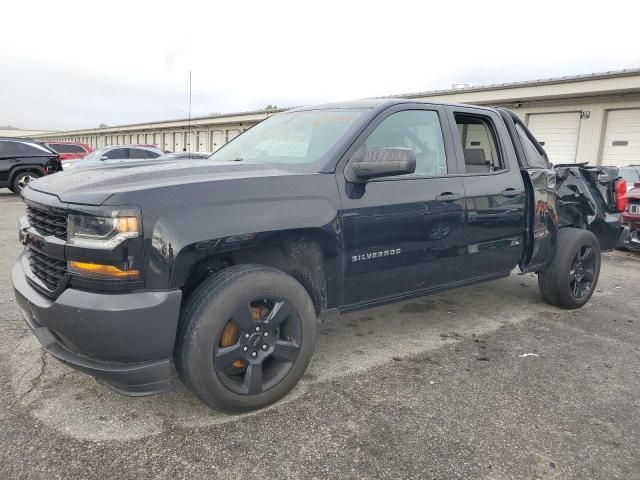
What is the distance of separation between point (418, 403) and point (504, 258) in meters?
1.70

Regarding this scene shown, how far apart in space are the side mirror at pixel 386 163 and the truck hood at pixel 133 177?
0.43 m

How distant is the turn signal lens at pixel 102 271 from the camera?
225 centimetres

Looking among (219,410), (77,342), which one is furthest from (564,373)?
(77,342)

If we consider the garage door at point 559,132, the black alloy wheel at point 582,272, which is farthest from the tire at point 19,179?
the garage door at point 559,132

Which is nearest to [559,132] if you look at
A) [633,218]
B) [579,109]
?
[579,109]

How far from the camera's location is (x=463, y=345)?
3.80 meters

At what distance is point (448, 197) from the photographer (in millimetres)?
3484

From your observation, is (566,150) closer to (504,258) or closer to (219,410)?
(504,258)

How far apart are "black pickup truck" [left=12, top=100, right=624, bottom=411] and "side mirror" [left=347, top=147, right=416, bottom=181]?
0.4 inches

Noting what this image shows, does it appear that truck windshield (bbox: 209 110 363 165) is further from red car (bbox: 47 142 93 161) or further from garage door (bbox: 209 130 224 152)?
garage door (bbox: 209 130 224 152)

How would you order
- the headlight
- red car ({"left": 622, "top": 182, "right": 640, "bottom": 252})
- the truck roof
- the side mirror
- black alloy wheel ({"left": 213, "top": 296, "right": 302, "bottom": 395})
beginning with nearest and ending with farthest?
the headlight → black alloy wheel ({"left": 213, "top": 296, "right": 302, "bottom": 395}) → the side mirror → the truck roof → red car ({"left": 622, "top": 182, "right": 640, "bottom": 252})

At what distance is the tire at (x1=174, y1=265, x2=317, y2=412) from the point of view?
8.03ft

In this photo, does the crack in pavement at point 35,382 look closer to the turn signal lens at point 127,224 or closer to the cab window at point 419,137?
the turn signal lens at point 127,224

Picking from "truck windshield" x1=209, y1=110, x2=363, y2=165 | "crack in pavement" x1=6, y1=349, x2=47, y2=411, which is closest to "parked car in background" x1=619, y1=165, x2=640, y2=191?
"truck windshield" x1=209, y1=110, x2=363, y2=165
